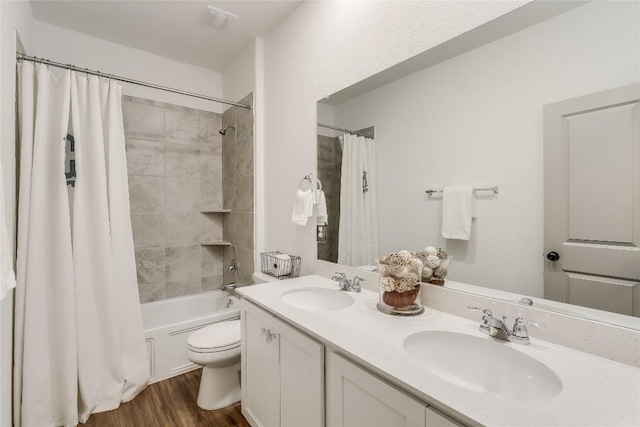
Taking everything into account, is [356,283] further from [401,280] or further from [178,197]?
[178,197]

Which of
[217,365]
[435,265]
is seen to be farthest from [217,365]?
[435,265]

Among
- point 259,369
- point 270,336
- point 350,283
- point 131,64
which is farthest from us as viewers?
point 131,64

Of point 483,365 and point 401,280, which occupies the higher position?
point 401,280

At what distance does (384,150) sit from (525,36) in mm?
676

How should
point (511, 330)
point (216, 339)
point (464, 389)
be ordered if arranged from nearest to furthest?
point (464, 389), point (511, 330), point (216, 339)

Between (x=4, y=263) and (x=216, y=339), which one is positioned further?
(x=216, y=339)

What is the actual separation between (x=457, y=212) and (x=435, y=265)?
24cm

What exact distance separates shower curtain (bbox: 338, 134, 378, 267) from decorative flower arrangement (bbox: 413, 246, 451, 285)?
0.32m

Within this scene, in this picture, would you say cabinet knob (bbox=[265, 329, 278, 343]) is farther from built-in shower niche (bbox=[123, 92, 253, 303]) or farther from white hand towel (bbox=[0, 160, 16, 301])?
built-in shower niche (bbox=[123, 92, 253, 303])

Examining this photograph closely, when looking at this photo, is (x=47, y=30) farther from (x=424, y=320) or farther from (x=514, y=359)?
(x=514, y=359)

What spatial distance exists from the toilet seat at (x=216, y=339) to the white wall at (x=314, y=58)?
64cm

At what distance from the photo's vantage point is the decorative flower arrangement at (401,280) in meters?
1.13

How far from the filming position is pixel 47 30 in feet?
7.07

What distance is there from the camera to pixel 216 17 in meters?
2.08
